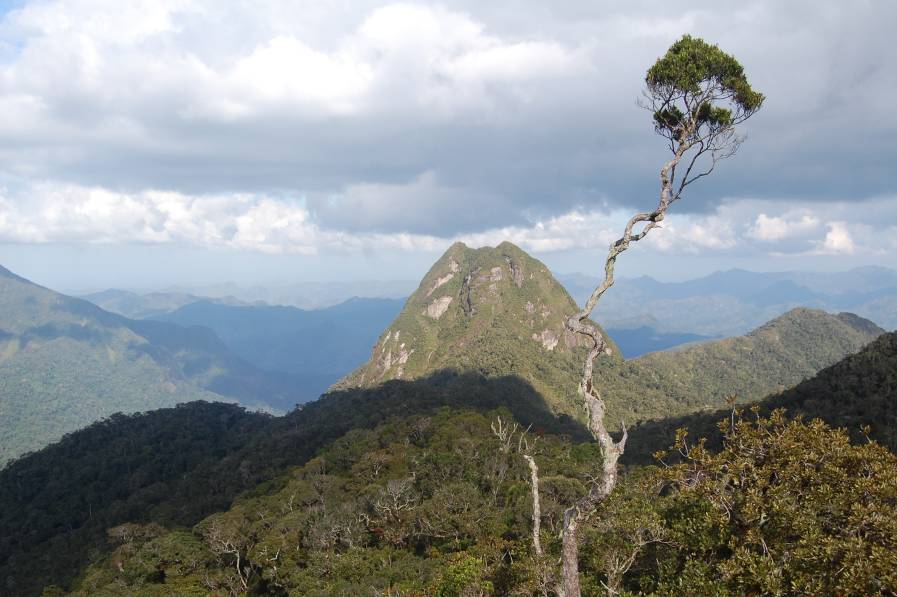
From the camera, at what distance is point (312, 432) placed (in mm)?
105188

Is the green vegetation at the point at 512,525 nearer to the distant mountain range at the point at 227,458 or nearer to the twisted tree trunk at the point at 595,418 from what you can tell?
the distant mountain range at the point at 227,458

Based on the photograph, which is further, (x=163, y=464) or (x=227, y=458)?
(x=163, y=464)

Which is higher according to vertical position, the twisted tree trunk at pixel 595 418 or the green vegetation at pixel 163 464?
the twisted tree trunk at pixel 595 418

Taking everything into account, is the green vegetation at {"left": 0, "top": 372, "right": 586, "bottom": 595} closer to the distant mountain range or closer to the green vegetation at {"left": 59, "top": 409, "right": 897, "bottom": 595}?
the distant mountain range

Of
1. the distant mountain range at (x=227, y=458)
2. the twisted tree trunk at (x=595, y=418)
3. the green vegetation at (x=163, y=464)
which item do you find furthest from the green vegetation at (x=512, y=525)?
the green vegetation at (x=163, y=464)

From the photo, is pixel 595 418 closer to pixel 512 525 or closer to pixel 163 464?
pixel 512 525

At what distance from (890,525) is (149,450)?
14050 centimetres

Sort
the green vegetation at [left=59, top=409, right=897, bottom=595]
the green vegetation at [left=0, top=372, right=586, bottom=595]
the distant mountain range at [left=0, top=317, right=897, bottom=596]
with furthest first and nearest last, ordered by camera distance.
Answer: the green vegetation at [left=0, top=372, right=586, bottom=595]
the distant mountain range at [left=0, top=317, right=897, bottom=596]
the green vegetation at [left=59, top=409, right=897, bottom=595]

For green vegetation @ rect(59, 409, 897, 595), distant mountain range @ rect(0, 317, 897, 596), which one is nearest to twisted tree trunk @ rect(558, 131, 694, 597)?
green vegetation @ rect(59, 409, 897, 595)

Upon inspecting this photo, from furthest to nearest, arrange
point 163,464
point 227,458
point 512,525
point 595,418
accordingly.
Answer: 1. point 163,464
2. point 227,458
3. point 512,525
4. point 595,418

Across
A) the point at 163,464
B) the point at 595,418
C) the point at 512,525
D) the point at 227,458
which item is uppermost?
the point at 595,418

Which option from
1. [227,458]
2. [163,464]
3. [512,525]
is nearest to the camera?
[512,525]

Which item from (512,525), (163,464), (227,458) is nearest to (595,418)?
(512,525)

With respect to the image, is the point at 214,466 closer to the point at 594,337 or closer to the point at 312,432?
the point at 312,432
